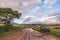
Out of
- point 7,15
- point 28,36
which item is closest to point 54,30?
point 28,36

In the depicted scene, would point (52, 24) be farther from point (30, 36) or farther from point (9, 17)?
point (9, 17)

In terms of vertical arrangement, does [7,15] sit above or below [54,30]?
above

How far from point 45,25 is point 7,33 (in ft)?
2.86

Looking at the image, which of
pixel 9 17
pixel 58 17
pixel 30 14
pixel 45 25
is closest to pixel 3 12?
pixel 9 17

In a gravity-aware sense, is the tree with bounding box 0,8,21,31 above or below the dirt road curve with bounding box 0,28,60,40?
above

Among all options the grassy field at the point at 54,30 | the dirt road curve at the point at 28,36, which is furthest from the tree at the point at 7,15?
the grassy field at the point at 54,30

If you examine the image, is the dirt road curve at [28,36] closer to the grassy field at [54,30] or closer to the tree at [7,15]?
the grassy field at [54,30]

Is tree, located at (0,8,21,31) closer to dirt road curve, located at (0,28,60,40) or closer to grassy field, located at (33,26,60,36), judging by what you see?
dirt road curve, located at (0,28,60,40)

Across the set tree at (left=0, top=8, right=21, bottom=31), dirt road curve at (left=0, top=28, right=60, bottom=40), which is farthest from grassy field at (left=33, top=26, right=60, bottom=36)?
tree at (left=0, top=8, right=21, bottom=31)

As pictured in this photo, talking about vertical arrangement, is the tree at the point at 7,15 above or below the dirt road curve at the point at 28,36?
above

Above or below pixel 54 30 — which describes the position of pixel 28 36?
below

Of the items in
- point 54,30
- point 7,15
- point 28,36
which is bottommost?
point 28,36

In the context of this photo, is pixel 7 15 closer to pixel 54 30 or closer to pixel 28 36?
pixel 28 36

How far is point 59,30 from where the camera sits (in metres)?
3.37
